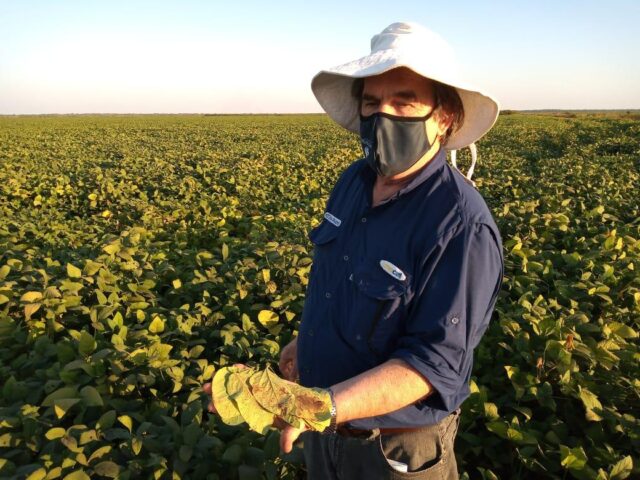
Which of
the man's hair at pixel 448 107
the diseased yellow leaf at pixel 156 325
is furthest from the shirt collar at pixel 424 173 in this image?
the diseased yellow leaf at pixel 156 325

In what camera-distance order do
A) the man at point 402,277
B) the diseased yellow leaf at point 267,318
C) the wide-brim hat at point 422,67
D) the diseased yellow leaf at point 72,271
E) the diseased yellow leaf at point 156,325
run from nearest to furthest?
the man at point 402,277, the wide-brim hat at point 422,67, the diseased yellow leaf at point 156,325, the diseased yellow leaf at point 267,318, the diseased yellow leaf at point 72,271

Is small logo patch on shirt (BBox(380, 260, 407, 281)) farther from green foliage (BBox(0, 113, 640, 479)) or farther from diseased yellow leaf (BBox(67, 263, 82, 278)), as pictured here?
diseased yellow leaf (BBox(67, 263, 82, 278))

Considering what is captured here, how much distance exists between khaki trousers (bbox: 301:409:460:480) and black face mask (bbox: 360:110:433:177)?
3.00 ft

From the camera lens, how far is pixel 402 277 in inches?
53.4

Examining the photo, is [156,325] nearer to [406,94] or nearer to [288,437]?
[288,437]

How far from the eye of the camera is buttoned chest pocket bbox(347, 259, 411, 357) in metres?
1.36

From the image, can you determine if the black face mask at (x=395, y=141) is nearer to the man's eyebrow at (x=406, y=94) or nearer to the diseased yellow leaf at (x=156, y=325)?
the man's eyebrow at (x=406, y=94)

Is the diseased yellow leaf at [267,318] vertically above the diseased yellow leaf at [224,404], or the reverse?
the diseased yellow leaf at [224,404]

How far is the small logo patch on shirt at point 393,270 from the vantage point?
136cm

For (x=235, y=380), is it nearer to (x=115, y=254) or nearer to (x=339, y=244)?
(x=339, y=244)

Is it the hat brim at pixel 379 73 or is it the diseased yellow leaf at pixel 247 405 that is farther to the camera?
the hat brim at pixel 379 73

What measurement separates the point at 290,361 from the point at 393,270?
891 mm

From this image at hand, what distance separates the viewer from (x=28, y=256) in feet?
14.5

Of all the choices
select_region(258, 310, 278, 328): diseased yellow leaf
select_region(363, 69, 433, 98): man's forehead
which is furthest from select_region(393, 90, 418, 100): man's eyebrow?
select_region(258, 310, 278, 328): diseased yellow leaf
